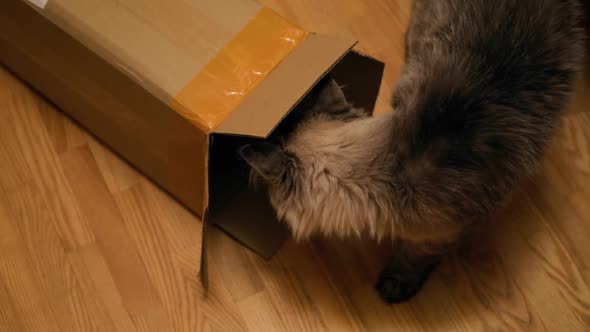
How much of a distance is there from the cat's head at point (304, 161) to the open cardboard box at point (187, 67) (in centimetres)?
5

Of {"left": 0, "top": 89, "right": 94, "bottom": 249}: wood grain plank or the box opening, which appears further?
{"left": 0, "top": 89, "right": 94, "bottom": 249}: wood grain plank

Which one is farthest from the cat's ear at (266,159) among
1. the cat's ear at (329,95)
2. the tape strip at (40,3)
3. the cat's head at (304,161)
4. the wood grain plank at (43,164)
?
the wood grain plank at (43,164)

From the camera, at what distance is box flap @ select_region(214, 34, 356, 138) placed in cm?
96

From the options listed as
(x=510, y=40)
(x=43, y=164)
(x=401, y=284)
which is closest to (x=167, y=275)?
(x=43, y=164)

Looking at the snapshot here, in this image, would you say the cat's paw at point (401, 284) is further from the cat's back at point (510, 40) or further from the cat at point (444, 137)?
the cat's back at point (510, 40)

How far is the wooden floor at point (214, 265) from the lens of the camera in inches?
52.4

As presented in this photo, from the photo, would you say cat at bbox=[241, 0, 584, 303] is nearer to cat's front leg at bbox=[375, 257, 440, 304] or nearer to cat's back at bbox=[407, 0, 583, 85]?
cat's back at bbox=[407, 0, 583, 85]

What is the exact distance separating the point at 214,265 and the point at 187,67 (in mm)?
574

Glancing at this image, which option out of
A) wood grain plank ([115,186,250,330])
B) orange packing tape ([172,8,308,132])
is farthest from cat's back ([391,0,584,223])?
wood grain plank ([115,186,250,330])

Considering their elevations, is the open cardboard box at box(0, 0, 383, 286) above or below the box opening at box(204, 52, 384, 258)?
above

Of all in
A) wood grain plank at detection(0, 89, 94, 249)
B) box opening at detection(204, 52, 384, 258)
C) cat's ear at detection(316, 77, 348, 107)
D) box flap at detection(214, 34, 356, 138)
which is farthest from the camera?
wood grain plank at detection(0, 89, 94, 249)

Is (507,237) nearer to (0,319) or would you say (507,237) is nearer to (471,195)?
(471,195)

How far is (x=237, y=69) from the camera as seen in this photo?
1067mm

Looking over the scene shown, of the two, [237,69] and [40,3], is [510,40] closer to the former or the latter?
[237,69]
